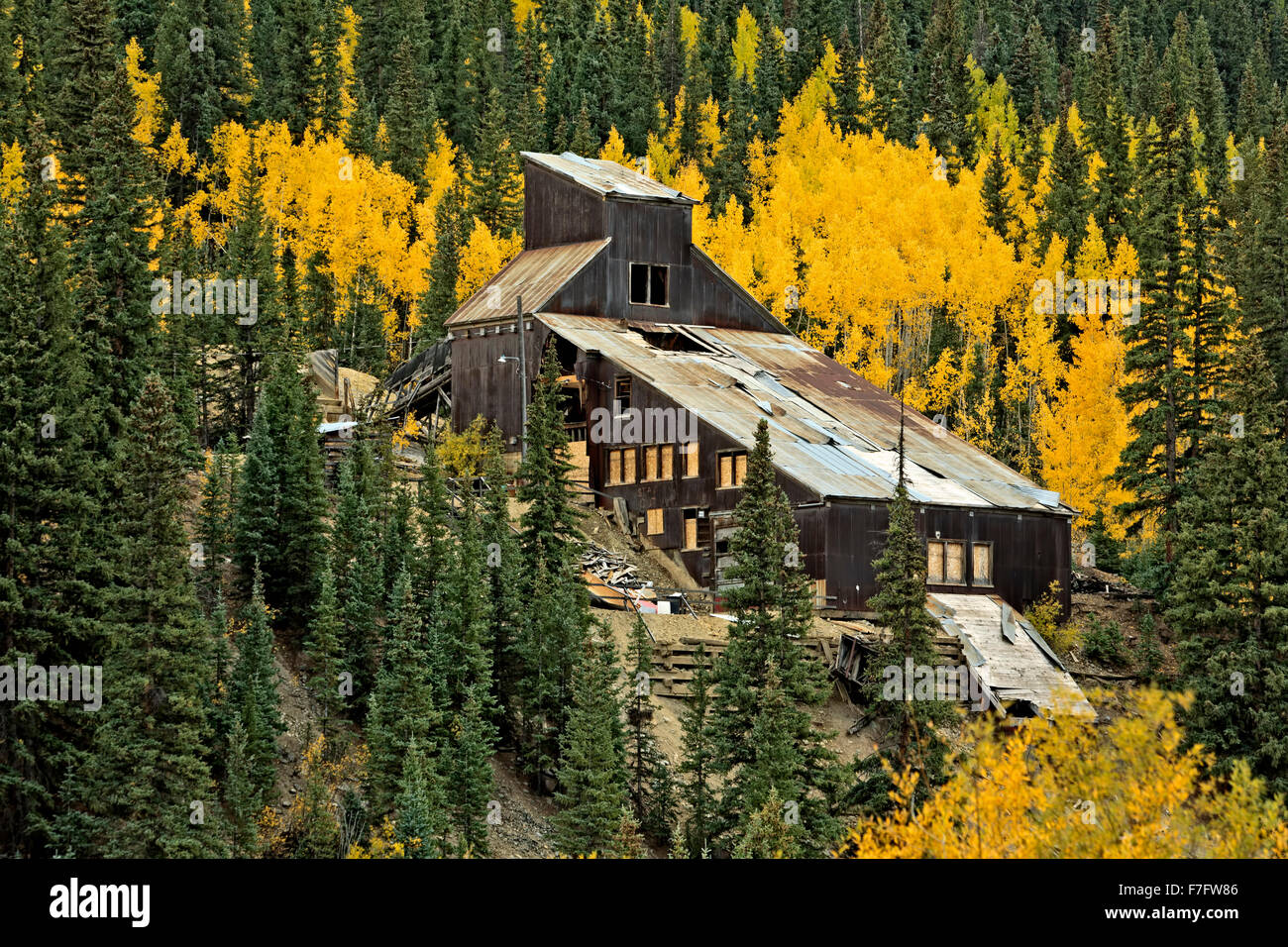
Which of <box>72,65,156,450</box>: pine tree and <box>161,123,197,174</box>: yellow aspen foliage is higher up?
<box>161,123,197,174</box>: yellow aspen foliage

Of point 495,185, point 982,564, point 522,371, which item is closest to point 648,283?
point 522,371

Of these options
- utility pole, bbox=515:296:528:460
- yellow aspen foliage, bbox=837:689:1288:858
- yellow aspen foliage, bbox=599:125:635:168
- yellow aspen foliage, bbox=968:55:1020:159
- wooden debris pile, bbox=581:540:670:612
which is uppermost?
yellow aspen foliage, bbox=968:55:1020:159

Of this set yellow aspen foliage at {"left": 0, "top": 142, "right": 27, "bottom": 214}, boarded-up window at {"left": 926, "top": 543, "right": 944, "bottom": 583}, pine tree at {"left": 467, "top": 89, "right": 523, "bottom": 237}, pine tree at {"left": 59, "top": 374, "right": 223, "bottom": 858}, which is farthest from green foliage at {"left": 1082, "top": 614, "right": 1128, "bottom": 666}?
yellow aspen foliage at {"left": 0, "top": 142, "right": 27, "bottom": 214}

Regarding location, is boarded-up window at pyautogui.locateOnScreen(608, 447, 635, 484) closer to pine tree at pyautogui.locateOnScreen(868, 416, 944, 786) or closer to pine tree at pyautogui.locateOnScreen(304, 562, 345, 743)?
pine tree at pyautogui.locateOnScreen(304, 562, 345, 743)

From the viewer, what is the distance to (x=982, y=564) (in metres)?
52.7

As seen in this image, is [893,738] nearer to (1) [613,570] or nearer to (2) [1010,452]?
(1) [613,570]

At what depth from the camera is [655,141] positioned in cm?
11031

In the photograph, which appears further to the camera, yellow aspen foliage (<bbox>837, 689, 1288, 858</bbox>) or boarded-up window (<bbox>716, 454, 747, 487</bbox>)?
boarded-up window (<bbox>716, 454, 747, 487</bbox>)

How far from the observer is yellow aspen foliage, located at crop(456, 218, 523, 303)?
7775cm

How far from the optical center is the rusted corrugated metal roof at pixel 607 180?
65.6m

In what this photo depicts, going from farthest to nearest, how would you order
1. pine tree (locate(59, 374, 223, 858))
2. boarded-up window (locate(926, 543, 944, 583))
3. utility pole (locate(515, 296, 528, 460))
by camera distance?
utility pole (locate(515, 296, 528, 460)) → boarded-up window (locate(926, 543, 944, 583)) → pine tree (locate(59, 374, 223, 858))

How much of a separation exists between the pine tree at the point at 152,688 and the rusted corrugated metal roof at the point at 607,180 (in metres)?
31.2

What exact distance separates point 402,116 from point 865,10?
2552 inches

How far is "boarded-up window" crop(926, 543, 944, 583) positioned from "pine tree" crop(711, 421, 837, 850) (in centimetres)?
1104
